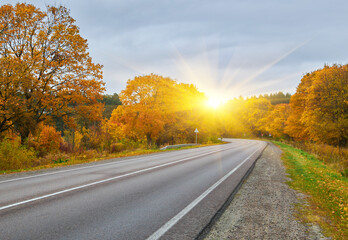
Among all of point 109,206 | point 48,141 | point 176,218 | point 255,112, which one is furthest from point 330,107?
point 255,112

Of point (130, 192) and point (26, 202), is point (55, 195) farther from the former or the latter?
point (130, 192)

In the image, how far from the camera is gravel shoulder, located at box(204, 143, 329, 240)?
379 centimetres

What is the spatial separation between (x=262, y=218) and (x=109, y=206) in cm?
325

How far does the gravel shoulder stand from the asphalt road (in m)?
0.32

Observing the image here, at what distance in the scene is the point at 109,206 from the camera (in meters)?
5.02

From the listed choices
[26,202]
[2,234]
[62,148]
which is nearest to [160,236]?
[2,234]

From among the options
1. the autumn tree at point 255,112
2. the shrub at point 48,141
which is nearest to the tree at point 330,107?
the shrub at point 48,141

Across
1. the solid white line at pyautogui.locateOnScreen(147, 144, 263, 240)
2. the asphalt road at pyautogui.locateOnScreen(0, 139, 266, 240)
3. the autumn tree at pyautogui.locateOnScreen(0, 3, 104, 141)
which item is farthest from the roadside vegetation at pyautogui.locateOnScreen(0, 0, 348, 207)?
the solid white line at pyautogui.locateOnScreen(147, 144, 263, 240)

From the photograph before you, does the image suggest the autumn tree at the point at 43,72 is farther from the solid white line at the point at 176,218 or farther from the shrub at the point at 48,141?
the solid white line at the point at 176,218

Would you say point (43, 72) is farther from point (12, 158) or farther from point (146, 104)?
point (146, 104)

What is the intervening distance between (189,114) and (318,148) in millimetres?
20079

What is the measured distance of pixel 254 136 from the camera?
292 ft

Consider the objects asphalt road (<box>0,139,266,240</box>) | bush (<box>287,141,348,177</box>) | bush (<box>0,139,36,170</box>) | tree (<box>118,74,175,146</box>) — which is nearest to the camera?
asphalt road (<box>0,139,266,240</box>)

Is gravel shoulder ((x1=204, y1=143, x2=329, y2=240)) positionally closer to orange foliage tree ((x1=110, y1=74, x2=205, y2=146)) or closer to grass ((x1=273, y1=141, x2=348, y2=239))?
grass ((x1=273, y1=141, x2=348, y2=239))
